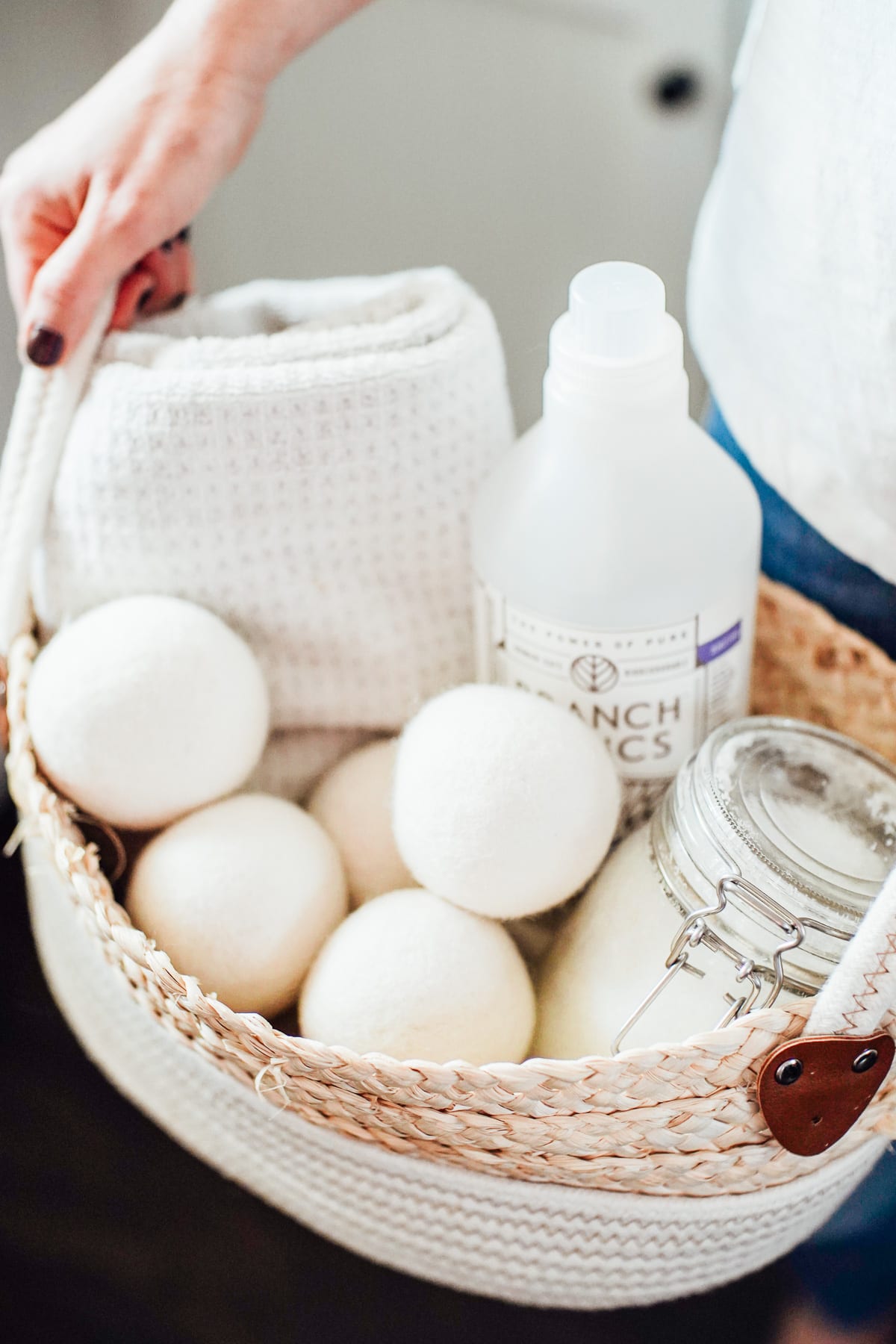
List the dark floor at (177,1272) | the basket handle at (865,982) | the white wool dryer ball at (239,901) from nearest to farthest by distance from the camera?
the basket handle at (865,982)
the white wool dryer ball at (239,901)
the dark floor at (177,1272)

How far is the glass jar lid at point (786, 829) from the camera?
39 cm

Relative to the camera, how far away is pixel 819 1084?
1.17 feet

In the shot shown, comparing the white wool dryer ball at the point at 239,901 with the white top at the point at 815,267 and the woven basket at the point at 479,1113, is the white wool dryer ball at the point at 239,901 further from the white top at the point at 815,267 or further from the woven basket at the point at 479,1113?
the white top at the point at 815,267

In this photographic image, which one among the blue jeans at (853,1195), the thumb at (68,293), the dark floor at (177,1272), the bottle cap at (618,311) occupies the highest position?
the bottle cap at (618,311)

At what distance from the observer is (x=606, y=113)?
2.66ft

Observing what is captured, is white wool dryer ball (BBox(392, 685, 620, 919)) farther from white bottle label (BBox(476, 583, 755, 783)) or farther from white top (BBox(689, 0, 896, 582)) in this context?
white top (BBox(689, 0, 896, 582))

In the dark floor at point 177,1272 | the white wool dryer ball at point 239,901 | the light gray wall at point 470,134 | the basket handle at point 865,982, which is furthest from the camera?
the light gray wall at point 470,134

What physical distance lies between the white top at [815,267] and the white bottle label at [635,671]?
64 millimetres

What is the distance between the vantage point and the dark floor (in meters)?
0.55

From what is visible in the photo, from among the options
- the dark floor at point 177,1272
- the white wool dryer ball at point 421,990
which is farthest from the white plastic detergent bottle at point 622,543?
the dark floor at point 177,1272

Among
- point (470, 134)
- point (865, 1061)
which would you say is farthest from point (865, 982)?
point (470, 134)

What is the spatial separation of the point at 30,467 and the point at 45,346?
5cm

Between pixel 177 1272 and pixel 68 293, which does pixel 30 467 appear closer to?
pixel 68 293

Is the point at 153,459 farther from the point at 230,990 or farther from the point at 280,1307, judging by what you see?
the point at 280,1307
